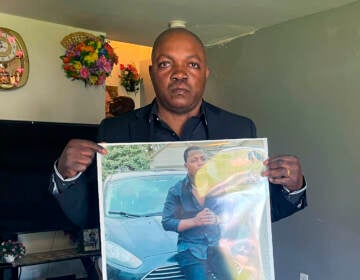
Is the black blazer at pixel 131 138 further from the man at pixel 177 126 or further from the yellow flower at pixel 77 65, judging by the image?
the yellow flower at pixel 77 65

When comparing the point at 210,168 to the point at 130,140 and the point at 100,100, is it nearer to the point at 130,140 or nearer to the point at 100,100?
the point at 130,140

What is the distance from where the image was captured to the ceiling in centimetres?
246

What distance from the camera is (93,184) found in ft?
3.83

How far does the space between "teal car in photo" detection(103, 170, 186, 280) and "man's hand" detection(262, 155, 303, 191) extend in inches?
9.8

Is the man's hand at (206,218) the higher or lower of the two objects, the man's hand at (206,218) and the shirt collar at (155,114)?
the lower

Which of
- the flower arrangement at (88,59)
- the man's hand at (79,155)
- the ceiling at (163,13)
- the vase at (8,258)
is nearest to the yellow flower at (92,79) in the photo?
the flower arrangement at (88,59)

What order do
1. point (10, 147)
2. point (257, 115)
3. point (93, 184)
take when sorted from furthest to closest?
point (257, 115), point (10, 147), point (93, 184)

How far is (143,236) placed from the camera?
1.05 m

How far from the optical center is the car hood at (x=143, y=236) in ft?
3.38

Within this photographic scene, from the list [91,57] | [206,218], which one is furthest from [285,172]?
[91,57]

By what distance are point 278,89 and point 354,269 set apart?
119cm

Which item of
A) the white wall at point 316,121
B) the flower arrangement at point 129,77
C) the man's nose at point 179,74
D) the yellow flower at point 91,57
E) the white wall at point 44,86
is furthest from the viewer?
the flower arrangement at point 129,77

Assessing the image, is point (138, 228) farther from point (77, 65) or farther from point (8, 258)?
point (77, 65)

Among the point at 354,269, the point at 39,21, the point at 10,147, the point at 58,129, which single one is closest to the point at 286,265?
the point at 354,269
